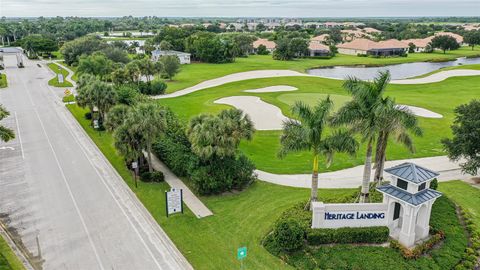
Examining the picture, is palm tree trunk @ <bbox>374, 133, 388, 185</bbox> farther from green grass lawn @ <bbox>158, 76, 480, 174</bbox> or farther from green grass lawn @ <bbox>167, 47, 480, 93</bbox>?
green grass lawn @ <bbox>167, 47, 480, 93</bbox>

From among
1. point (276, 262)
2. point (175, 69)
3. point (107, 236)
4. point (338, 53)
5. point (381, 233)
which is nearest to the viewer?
point (276, 262)

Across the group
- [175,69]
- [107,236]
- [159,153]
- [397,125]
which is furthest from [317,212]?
[175,69]

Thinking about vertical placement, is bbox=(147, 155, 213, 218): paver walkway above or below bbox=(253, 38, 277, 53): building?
below

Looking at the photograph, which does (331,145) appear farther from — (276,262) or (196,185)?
(196,185)

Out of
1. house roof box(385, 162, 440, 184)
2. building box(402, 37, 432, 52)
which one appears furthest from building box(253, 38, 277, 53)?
house roof box(385, 162, 440, 184)

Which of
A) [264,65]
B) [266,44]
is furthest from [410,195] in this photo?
[266,44]

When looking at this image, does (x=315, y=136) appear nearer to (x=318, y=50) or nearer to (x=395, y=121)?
(x=395, y=121)
